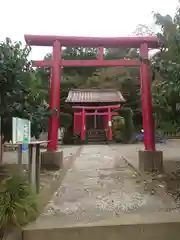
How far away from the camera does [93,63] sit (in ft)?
25.4

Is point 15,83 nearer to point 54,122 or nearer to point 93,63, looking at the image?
point 54,122

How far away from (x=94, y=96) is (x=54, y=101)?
14639mm

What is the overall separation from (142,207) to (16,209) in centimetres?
195

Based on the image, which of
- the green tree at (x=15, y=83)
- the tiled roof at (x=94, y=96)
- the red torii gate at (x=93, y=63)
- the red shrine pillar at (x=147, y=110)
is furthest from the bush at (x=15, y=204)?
the tiled roof at (x=94, y=96)

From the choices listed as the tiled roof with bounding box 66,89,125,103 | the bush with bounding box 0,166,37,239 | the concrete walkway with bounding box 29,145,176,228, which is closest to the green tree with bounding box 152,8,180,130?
the concrete walkway with bounding box 29,145,176,228

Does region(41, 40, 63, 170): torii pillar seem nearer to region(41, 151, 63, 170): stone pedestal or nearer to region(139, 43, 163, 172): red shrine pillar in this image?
region(41, 151, 63, 170): stone pedestal

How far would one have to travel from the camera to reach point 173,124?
24.0 ft

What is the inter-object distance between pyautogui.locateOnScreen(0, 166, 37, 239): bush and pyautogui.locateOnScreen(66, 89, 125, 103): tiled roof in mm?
17345

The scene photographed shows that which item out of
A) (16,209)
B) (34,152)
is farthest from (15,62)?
(16,209)

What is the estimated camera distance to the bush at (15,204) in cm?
315

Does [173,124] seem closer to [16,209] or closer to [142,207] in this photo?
[142,207]

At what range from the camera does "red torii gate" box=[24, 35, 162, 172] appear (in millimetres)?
7578

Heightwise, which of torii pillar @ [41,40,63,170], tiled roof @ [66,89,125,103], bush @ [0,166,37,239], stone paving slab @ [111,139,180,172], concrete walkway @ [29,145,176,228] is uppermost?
tiled roof @ [66,89,125,103]

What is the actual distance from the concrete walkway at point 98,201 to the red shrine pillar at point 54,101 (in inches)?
56.1
